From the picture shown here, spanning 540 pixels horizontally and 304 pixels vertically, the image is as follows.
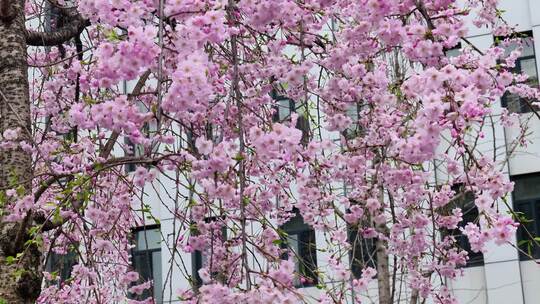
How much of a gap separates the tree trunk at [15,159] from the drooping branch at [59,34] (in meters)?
0.50

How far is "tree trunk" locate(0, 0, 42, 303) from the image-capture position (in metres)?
6.21

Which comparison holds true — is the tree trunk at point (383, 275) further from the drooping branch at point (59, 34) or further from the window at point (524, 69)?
the window at point (524, 69)

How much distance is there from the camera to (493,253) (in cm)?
1461

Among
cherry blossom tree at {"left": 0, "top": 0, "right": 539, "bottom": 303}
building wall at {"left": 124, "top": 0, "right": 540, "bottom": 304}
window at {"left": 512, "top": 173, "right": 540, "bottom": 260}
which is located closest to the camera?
cherry blossom tree at {"left": 0, "top": 0, "right": 539, "bottom": 303}

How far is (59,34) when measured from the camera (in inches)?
300

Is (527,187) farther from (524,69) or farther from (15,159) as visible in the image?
(15,159)

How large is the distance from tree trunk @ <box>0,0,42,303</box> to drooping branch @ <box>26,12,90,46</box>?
19.8 inches

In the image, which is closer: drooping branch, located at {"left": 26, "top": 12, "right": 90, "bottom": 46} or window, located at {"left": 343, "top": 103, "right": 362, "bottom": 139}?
drooping branch, located at {"left": 26, "top": 12, "right": 90, "bottom": 46}

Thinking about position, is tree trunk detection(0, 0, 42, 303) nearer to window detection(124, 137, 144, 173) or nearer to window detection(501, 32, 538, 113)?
window detection(124, 137, 144, 173)

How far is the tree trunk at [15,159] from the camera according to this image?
621 cm

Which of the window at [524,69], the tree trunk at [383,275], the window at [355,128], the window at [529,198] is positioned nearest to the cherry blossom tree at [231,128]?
the window at [355,128]

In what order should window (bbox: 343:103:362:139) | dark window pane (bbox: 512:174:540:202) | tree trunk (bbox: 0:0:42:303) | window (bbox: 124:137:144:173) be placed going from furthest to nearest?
1. dark window pane (bbox: 512:174:540:202)
2. window (bbox: 343:103:362:139)
3. window (bbox: 124:137:144:173)
4. tree trunk (bbox: 0:0:42:303)

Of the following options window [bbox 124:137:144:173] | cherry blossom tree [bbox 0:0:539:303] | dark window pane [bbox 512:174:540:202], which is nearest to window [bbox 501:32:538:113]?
dark window pane [bbox 512:174:540:202]

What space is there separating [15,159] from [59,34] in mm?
1492
